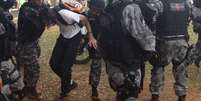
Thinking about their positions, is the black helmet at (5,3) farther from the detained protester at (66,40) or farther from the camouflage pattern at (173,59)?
the camouflage pattern at (173,59)

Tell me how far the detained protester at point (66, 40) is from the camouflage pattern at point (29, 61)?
1.18 ft

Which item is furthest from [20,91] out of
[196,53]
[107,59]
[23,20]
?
[196,53]

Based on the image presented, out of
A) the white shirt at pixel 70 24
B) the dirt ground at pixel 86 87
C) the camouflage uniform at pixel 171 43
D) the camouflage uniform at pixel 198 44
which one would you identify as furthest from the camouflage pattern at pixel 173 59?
the white shirt at pixel 70 24

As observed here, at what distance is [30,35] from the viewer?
880 cm

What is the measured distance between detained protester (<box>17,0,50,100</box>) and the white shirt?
32cm

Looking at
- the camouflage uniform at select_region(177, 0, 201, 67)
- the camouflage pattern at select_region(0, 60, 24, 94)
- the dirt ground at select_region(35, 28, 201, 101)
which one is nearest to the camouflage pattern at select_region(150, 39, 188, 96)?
the camouflage uniform at select_region(177, 0, 201, 67)

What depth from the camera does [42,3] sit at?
8.94m

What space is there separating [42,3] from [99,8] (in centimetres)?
109

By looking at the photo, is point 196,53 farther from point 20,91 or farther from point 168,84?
point 20,91

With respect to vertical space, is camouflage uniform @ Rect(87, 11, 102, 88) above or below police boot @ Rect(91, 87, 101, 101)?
above

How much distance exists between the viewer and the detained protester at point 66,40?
8.86 meters

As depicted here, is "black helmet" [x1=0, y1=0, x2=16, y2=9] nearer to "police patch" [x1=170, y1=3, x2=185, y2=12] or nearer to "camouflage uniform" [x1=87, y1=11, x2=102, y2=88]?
"camouflage uniform" [x1=87, y1=11, x2=102, y2=88]

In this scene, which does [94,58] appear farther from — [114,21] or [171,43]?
[114,21]

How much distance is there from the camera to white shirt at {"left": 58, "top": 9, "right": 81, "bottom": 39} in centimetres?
884
